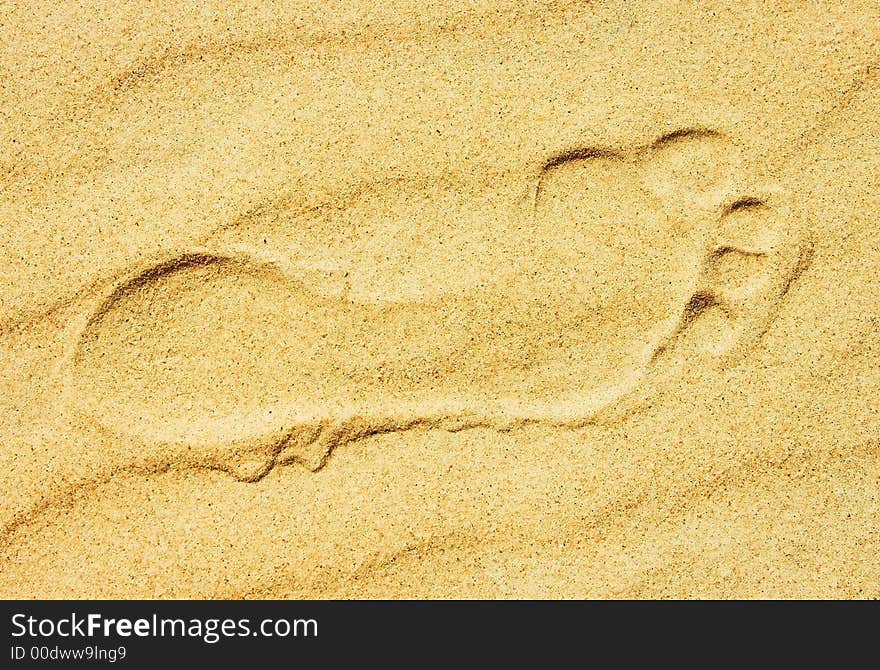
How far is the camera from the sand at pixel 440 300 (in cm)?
124

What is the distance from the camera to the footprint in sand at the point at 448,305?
1.25 m

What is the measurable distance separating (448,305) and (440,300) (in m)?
0.02

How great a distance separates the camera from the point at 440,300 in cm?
126

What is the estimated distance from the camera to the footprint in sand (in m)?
1.25

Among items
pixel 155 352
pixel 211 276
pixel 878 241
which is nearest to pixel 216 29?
pixel 211 276

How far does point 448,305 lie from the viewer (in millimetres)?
1266

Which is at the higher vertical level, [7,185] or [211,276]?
[7,185]

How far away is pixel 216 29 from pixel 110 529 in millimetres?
1034

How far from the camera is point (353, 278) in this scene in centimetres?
126

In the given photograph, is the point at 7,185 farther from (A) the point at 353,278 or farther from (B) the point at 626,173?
(B) the point at 626,173

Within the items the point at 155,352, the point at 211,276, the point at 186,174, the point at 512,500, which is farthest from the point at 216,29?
the point at 512,500

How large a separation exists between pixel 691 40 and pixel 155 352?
1.26 m

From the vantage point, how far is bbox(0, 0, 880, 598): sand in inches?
49.0
